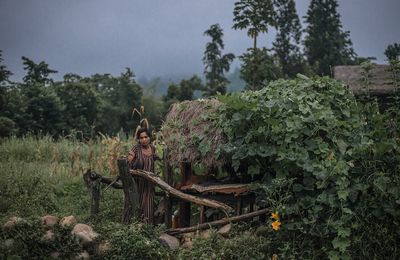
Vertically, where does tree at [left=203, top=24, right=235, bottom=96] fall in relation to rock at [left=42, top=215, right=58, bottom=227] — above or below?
above

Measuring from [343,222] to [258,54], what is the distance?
488 inches

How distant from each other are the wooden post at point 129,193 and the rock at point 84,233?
75cm

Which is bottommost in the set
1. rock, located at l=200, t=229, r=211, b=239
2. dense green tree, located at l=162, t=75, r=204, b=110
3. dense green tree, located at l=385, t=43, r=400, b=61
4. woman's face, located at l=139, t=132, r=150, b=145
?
rock, located at l=200, t=229, r=211, b=239

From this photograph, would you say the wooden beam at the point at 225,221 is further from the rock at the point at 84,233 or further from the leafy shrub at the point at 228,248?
the rock at the point at 84,233

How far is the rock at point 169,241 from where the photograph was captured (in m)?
7.73

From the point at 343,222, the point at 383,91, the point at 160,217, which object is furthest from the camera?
the point at 383,91

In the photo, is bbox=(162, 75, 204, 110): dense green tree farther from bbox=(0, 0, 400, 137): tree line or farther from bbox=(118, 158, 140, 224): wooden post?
bbox=(118, 158, 140, 224): wooden post

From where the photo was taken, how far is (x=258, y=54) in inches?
736

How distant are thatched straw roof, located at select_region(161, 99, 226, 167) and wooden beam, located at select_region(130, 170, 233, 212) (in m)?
0.49

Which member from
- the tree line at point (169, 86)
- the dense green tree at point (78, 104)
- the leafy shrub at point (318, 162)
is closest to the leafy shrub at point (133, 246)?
the leafy shrub at point (318, 162)

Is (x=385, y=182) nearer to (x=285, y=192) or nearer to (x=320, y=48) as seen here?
(x=285, y=192)

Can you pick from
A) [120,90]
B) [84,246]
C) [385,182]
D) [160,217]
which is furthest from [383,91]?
[120,90]

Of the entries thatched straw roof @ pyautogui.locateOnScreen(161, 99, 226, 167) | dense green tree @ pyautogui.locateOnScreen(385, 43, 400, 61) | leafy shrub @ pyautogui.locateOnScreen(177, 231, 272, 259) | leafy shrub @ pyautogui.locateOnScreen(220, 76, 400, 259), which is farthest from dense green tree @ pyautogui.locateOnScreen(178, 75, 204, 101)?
leafy shrub @ pyautogui.locateOnScreen(177, 231, 272, 259)

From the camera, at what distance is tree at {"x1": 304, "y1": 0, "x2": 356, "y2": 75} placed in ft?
90.9
